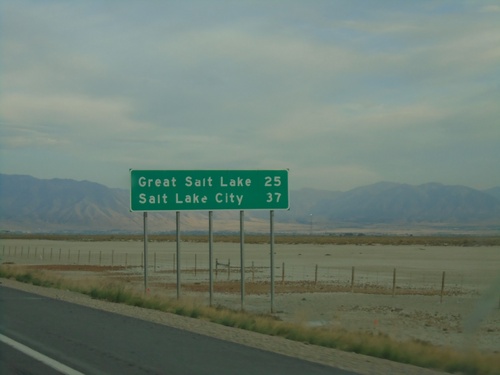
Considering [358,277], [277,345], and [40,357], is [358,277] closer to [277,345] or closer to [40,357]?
[277,345]

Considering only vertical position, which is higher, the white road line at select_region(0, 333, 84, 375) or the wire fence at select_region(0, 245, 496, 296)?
the white road line at select_region(0, 333, 84, 375)

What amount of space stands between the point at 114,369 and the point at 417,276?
42.2 metres

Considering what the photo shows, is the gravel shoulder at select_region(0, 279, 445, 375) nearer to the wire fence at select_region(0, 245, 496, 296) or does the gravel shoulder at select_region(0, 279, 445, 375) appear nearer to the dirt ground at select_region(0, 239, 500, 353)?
the dirt ground at select_region(0, 239, 500, 353)

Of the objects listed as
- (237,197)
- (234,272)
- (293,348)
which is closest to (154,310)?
(237,197)

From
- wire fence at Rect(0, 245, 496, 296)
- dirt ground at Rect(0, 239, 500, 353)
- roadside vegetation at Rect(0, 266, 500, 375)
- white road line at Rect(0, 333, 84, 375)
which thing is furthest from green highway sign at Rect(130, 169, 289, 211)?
wire fence at Rect(0, 245, 496, 296)

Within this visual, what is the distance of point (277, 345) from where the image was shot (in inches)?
596

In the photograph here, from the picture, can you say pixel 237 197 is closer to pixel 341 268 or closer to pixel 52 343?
pixel 52 343

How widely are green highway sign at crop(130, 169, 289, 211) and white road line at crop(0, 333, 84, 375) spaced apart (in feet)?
39.1

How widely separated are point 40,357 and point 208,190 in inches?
560

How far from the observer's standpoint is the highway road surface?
11133mm

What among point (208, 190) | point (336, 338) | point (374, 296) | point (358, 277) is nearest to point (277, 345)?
point (336, 338)

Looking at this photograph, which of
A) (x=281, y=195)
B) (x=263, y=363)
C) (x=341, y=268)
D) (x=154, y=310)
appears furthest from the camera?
(x=341, y=268)

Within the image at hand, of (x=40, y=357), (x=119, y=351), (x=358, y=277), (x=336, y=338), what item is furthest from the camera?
(x=358, y=277)

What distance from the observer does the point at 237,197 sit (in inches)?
1007
